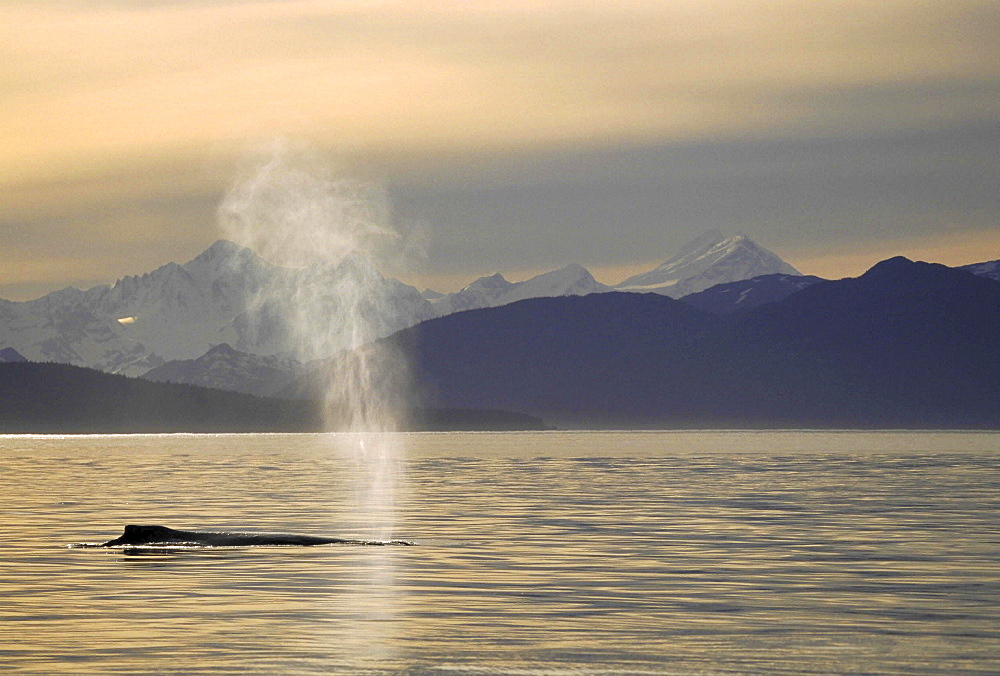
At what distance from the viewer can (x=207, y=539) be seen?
56.2 meters

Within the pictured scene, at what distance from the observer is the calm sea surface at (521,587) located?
31062mm

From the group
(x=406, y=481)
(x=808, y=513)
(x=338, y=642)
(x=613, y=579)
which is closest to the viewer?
(x=338, y=642)

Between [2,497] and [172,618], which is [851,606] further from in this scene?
[2,497]

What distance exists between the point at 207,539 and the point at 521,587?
17464 millimetres

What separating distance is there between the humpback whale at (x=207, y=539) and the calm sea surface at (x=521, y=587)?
176cm

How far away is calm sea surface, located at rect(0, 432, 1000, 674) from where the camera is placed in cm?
3106

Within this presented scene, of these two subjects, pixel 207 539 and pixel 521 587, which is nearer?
pixel 521 587

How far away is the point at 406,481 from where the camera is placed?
4451 inches

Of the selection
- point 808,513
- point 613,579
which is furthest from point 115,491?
point 613,579

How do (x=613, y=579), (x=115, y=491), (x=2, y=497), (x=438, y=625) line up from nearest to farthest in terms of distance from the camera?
(x=438, y=625) < (x=613, y=579) < (x=2, y=497) < (x=115, y=491)

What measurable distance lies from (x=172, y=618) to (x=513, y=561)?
612 inches

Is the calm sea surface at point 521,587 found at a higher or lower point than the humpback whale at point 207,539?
lower

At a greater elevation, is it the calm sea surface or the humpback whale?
the humpback whale

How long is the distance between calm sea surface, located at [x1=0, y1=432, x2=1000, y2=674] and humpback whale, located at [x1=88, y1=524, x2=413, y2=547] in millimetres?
1758
